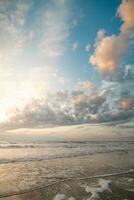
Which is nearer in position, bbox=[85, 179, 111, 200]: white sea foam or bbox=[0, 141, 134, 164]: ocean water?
bbox=[85, 179, 111, 200]: white sea foam

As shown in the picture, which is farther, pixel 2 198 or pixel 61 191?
pixel 61 191

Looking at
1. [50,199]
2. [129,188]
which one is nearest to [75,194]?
[50,199]

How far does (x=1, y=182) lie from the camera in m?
17.4

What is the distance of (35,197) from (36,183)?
12.8 ft

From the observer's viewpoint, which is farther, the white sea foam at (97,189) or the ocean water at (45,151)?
the ocean water at (45,151)

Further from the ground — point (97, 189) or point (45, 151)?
point (45, 151)

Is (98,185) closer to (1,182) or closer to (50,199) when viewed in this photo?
(50,199)

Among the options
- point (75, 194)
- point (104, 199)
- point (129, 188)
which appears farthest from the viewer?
point (129, 188)

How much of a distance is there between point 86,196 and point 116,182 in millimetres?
4654

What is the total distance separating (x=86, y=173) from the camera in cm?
2053

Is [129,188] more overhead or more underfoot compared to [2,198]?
more underfoot

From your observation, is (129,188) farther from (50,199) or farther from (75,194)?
(50,199)

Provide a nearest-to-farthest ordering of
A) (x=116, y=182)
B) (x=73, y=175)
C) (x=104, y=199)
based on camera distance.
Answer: (x=104, y=199) → (x=116, y=182) → (x=73, y=175)

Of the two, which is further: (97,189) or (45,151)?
(45,151)
